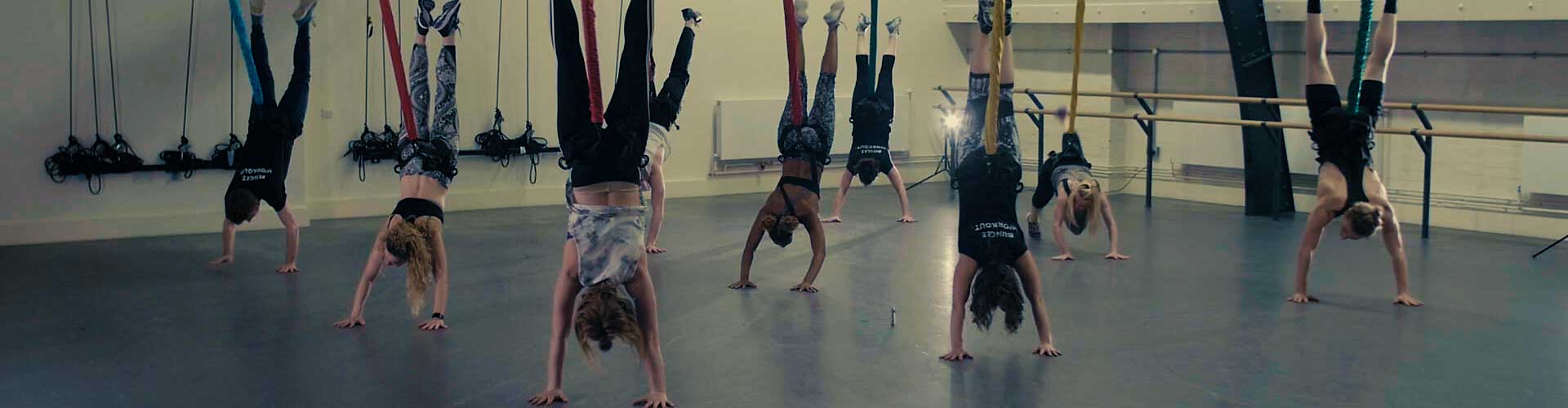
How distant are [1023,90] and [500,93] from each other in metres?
4.41

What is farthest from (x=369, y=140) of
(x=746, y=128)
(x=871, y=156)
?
(x=871, y=156)

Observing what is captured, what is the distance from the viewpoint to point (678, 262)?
8.85 m

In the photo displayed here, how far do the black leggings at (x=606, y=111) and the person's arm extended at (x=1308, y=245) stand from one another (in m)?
3.76

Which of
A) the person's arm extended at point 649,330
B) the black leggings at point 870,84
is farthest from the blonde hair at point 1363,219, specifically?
the person's arm extended at point 649,330

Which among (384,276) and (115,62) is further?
(115,62)

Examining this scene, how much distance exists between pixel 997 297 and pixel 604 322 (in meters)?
1.73

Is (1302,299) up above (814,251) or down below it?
below

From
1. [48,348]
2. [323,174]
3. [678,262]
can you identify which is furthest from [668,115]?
[323,174]

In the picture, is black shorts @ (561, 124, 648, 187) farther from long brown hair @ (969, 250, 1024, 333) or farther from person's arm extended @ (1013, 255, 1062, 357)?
person's arm extended @ (1013, 255, 1062, 357)

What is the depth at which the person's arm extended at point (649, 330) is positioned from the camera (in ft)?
17.1

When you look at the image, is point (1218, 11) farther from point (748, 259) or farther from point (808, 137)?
point (748, 259)

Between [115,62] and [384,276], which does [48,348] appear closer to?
[384,276]

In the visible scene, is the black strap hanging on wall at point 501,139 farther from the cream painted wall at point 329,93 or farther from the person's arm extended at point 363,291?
the person's arm extended at point 363,291

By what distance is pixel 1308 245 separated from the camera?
24.6 ft
